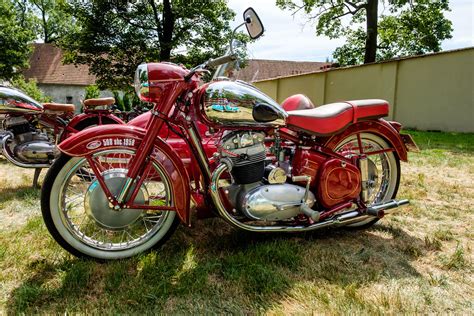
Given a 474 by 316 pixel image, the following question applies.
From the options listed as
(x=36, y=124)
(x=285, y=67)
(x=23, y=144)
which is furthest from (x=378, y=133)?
(x=285, y=67)

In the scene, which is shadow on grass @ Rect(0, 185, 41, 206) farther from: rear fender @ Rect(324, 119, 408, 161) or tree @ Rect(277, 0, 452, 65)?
tree @ Rect(277, 0, 452, 65)

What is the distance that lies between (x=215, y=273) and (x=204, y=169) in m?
0.65

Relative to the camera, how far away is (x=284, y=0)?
70.5ft

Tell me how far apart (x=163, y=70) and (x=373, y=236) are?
6.57 feet

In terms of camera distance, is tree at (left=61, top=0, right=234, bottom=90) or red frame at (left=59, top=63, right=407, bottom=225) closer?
red frame at (left=59, top=63, right=407, bottom=225)

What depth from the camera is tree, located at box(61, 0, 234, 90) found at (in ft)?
65.6

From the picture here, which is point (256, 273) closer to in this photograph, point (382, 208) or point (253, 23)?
point (382, 208)

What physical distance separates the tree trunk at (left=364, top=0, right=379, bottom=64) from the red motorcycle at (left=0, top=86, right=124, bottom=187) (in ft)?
51.3

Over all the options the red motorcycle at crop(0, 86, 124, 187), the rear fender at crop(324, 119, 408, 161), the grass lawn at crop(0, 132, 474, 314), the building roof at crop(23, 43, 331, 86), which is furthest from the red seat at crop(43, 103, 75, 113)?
the building roof at crop(23, 43, 331, 86)

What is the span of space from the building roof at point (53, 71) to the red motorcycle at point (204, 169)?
114ft

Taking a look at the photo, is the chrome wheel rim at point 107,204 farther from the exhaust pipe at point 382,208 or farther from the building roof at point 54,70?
the building roof at point 54,70

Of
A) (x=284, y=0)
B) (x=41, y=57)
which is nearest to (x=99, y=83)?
(x=284, y=0)

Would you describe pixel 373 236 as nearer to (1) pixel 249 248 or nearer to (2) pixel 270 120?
(1) pixel 249 248

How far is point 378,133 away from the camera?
303cm
